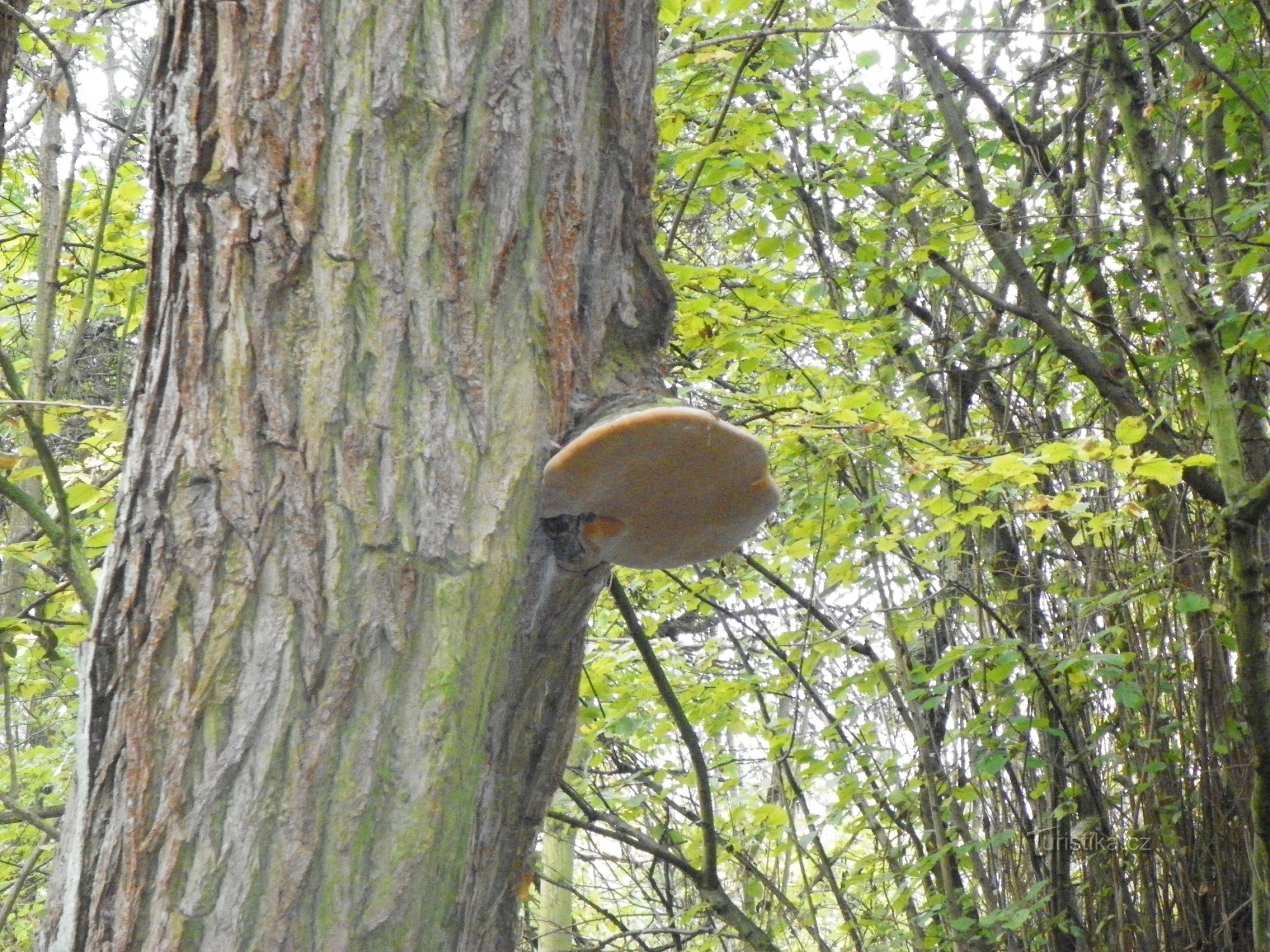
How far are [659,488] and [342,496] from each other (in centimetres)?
41

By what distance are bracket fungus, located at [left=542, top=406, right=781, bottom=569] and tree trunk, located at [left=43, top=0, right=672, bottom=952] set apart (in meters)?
0.05

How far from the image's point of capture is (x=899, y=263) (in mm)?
4906

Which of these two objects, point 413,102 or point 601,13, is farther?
point 601,13

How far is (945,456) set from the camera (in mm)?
3328

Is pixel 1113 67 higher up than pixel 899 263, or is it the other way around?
pixel 1113 67

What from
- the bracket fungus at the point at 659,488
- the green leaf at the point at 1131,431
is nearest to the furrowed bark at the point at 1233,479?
the green leaf at the point at 1131,431

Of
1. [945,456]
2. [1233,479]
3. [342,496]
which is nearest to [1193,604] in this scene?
[1233,479]

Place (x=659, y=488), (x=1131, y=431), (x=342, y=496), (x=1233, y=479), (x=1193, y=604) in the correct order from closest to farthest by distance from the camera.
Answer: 1. (x=342, y=496)
2. (x=659, y=488)
3. (x=1131, y=431)
4. (x=1193, y=604)
5. (x=1233, y=479)

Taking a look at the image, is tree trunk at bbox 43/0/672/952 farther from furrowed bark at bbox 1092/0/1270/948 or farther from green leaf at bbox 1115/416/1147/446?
furrowed bark at bbox 1092/0/1270/948

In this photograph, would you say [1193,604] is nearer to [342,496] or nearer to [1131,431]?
[1131,431]

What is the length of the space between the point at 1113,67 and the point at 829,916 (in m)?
7.95

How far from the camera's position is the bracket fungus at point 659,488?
4.00 feet

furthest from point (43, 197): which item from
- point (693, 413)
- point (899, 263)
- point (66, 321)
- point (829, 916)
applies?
point (829, 916)

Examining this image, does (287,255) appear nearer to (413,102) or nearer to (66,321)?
(413,102)
